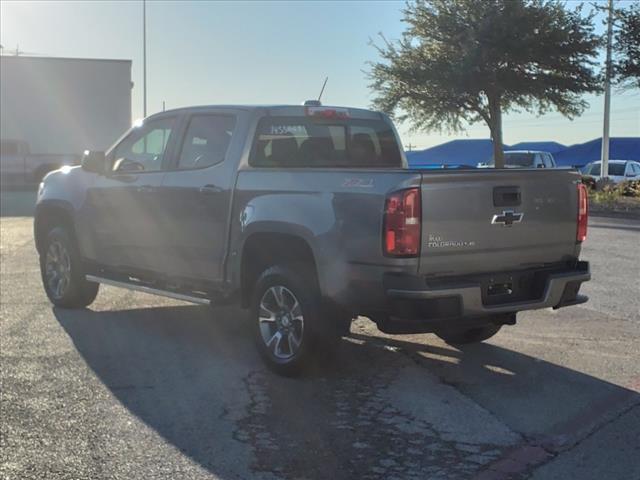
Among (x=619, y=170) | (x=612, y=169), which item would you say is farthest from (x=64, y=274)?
(x=612, y=169)

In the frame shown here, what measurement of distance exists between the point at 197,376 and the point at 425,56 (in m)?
23.2

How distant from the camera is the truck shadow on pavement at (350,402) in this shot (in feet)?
14.2

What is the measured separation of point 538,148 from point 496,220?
4846 cm

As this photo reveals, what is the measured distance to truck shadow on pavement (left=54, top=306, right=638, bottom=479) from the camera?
434cm

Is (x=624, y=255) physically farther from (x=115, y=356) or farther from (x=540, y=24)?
(x=540, y=24)

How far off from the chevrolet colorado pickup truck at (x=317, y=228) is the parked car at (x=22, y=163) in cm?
2667

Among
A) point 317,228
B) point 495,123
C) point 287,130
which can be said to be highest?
point 495,123

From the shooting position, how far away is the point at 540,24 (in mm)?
25609

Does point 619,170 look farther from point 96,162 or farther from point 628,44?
point 96,162

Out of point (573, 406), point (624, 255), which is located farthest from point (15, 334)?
point (624, 255)

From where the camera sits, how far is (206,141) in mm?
6762

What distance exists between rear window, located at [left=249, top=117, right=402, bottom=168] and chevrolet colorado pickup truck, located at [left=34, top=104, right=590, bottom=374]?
13mm

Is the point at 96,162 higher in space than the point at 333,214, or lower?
higher

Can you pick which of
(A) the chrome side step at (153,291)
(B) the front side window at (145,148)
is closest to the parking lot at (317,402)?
(A) the chrome side step at (153,291)
